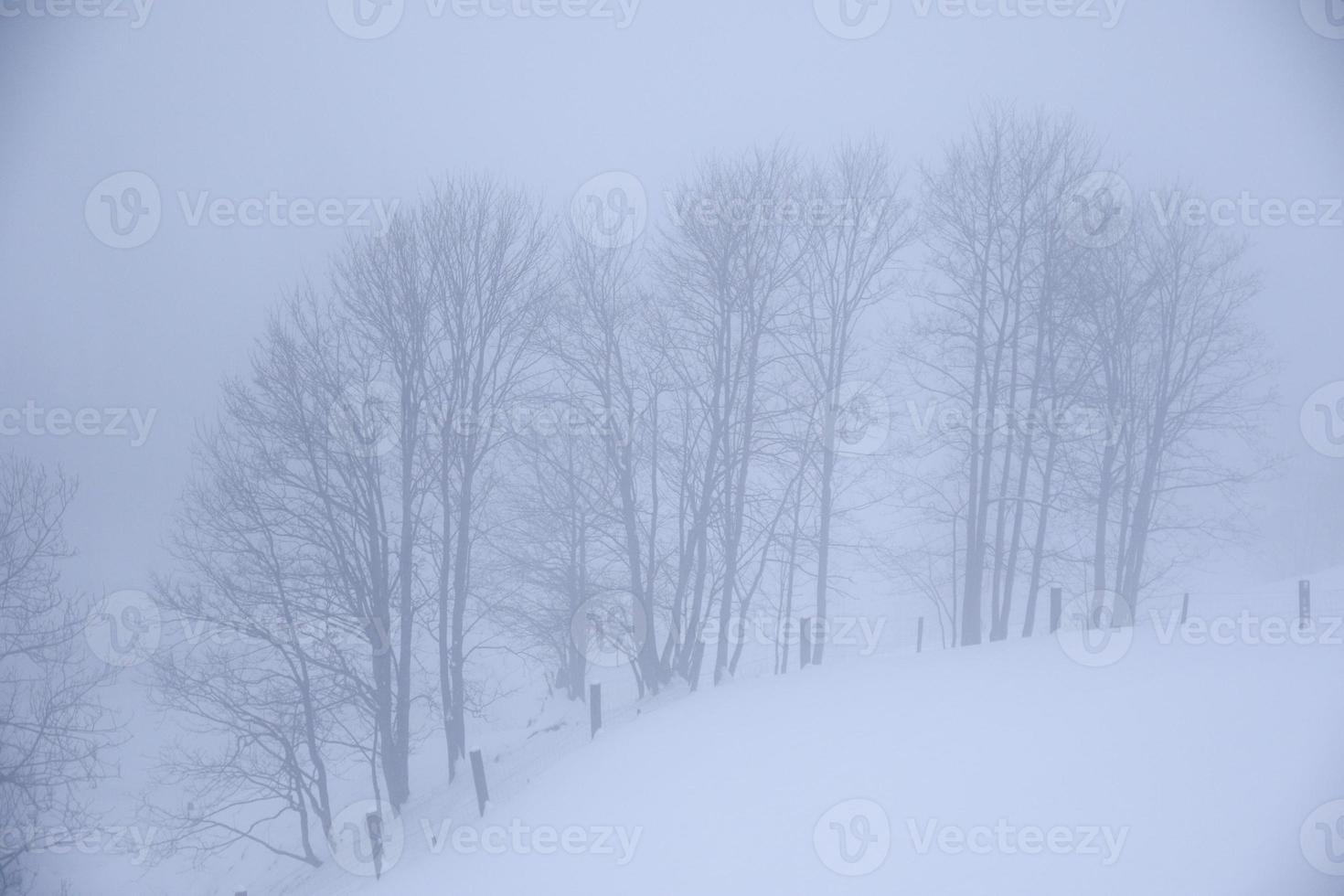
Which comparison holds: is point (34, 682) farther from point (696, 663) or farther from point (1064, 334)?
point (1064, 334)

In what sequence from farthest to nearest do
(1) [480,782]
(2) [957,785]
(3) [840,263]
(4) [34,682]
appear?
(3) [840,263]
(1) [480,782]
(4) [34,682]
(2) [957,785]

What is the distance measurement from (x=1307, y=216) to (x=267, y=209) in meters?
20.5

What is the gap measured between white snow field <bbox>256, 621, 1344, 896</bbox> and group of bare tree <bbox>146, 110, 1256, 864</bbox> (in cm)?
403

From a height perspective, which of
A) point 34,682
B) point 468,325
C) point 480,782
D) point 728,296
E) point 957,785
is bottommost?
point 480,782

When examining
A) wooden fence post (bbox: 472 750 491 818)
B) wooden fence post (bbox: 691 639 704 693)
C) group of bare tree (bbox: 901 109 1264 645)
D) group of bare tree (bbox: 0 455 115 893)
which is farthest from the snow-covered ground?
group of bare tree (bbox: 901 109 1264 645)

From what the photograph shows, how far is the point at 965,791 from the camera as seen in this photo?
6168 millimetres

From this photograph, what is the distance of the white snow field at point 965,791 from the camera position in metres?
5.09

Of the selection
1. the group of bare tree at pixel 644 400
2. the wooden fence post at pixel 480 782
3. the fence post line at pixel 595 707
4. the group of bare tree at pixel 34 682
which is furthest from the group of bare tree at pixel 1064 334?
the group of bare tree at pixel 34 682

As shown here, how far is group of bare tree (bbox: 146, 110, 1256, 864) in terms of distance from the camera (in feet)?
40.5

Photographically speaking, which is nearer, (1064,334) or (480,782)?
(480,782)

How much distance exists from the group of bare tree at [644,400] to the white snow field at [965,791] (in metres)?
4.03

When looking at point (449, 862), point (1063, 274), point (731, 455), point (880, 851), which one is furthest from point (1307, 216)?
point (449, 862)

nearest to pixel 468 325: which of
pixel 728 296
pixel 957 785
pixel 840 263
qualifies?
pixel 728 296

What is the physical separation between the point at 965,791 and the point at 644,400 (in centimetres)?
1012
